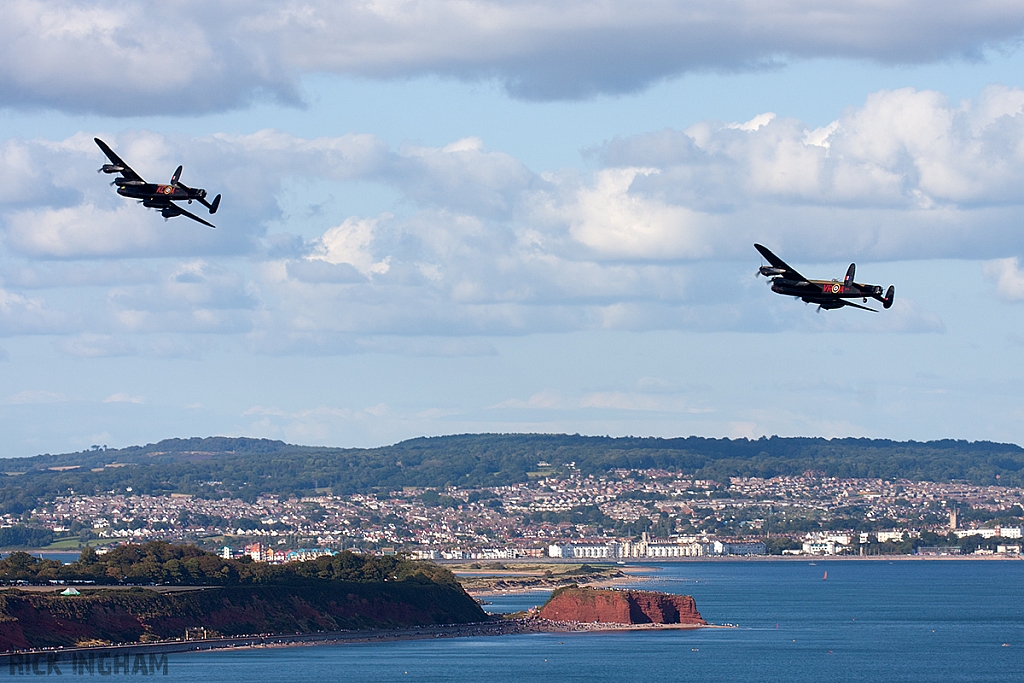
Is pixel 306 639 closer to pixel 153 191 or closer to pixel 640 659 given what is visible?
pixel 640 659

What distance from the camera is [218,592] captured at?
511 feet

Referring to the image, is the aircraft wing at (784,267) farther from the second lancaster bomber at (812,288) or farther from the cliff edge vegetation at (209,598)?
the cliff edge vegetation at (209,598)

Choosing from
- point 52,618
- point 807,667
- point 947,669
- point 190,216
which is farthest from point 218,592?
point 190,216

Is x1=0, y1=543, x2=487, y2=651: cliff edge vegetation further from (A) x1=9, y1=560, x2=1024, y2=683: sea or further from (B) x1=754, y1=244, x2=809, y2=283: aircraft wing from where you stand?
(B) x1=754, y1=244, x2=809, y2=283: aircraft wing

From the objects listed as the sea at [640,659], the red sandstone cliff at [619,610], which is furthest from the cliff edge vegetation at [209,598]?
the red sandstone cliff at [619,610]

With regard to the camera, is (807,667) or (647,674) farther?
(807,667)

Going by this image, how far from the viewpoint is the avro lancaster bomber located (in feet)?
238

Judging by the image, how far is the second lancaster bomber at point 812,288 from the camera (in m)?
67.2

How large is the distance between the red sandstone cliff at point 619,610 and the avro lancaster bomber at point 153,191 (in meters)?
121

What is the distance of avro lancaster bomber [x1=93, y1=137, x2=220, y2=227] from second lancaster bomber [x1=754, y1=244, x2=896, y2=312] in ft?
78.3

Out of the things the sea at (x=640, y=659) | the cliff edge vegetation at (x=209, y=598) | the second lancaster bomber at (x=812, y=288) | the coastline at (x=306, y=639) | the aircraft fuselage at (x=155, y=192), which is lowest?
the sea at (x=640, y=659)

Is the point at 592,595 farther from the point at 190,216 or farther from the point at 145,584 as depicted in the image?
the point at 190,216

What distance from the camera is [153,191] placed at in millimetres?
73250

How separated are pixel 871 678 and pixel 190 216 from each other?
8460cm
